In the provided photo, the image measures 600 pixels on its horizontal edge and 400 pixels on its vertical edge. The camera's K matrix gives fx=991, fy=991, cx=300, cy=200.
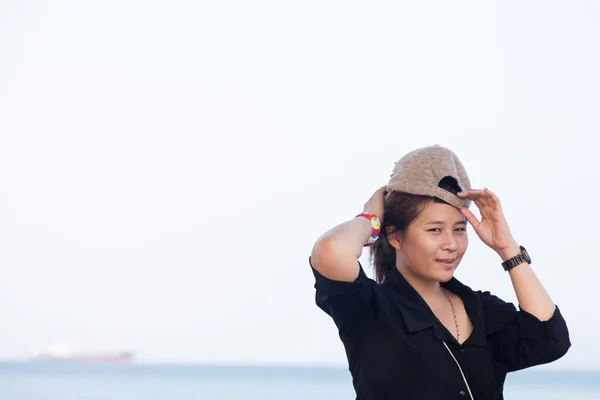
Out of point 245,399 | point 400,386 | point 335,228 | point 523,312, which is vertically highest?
point 245,399

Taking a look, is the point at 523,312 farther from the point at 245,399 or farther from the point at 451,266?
the point at 245,399

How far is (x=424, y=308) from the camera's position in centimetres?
216

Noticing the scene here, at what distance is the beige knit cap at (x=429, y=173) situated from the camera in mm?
2145

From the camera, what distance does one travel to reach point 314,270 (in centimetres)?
206

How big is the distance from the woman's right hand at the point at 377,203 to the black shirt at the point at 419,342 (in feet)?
0.47

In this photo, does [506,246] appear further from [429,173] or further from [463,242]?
[429,173]

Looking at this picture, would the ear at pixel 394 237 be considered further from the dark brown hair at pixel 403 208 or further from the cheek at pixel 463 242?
the cheek at pixel 463 242

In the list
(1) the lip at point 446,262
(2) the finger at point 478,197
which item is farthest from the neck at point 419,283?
(2) the finger at point 478,197

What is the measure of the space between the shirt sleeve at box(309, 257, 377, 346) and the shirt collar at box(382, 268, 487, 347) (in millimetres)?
79

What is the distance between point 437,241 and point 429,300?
17 cm

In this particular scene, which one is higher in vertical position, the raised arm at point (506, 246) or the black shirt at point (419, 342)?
the raised arm at point (506, 246)

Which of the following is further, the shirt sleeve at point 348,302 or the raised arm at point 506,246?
the raised arm at point 506,246

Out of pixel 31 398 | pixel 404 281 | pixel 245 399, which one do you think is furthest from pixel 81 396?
pixel 404 281

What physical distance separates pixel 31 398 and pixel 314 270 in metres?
11.9
